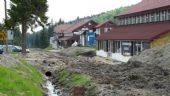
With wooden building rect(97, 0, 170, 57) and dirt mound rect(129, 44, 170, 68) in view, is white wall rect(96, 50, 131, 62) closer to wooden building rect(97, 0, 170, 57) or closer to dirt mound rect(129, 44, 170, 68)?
wooden building rect(97, 0, 170, 57)

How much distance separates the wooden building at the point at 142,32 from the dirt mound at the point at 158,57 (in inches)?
232

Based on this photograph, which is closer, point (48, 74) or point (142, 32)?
point (48, 74)

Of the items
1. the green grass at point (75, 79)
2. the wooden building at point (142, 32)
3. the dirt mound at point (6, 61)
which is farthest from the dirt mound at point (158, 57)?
the dirt mound at point (6, 61)

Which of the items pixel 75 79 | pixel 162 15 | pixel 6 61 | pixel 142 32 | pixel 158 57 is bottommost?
pixel 75 79

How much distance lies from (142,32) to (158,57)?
1633 centimetres

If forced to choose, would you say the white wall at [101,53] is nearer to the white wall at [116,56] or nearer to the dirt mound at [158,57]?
the white wall at [116,56]

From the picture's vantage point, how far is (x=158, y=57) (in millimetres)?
40625

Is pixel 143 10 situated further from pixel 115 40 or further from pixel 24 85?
pixel 24 85

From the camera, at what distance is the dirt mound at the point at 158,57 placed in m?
37.8

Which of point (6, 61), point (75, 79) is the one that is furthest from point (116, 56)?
point (6, 61)

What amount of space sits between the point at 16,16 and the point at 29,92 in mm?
46619

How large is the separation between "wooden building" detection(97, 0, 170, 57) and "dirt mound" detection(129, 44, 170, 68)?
5896 mm

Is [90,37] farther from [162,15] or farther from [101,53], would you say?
[162,15]

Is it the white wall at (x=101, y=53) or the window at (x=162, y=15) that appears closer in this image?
the window at (x=162, y=15)
